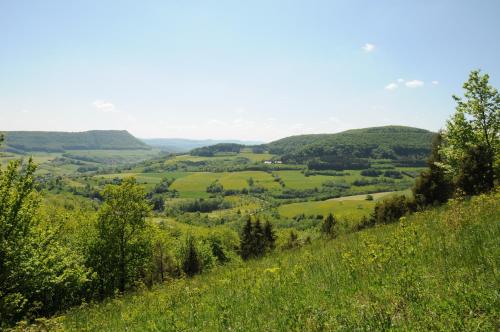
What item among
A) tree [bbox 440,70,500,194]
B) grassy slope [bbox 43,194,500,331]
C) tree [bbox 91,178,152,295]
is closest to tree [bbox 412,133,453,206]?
tree [bbox 440,70,500,194]

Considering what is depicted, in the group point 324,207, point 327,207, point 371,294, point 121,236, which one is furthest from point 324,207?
point 371,294

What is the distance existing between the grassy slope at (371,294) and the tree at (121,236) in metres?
24.1

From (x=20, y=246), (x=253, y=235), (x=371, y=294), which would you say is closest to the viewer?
(x=371, y=294)

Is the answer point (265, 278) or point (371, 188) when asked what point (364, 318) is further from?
point (371, 188)

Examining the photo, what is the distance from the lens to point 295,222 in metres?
148

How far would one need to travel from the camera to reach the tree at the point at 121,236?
35.5m

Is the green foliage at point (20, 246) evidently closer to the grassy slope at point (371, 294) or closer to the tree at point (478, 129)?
the grassy slope at point (371, 294)

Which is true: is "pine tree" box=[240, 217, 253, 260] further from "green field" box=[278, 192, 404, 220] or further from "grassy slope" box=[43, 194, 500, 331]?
"green field" box=[278, 192, 404, 220]

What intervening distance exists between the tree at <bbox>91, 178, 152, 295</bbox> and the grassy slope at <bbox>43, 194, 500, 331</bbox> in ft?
78.9

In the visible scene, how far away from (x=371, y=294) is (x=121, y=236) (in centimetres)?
3395

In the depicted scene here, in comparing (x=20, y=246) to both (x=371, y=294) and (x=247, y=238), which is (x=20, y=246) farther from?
(x=247, y=238)

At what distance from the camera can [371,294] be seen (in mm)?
6578

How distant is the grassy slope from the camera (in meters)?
5.21

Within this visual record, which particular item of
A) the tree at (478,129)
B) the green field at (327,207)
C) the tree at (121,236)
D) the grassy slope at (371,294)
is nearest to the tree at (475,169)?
the tree at (478,129)
